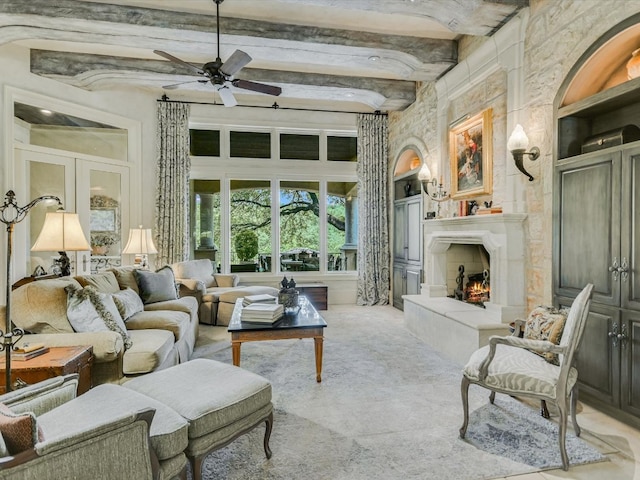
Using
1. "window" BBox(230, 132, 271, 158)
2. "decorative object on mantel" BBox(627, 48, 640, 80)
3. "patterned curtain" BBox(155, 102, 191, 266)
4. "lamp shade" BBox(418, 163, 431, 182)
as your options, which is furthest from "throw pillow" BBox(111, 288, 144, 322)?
"decorative object on mantel" BBox(627, 48, 640, 80)

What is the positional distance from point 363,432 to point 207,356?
2207 mm

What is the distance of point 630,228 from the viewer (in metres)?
2.58

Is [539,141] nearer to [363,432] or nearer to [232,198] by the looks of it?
[363,432]

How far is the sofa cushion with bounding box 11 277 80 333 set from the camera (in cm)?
271

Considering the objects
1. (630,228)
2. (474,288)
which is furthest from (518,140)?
(474,288)

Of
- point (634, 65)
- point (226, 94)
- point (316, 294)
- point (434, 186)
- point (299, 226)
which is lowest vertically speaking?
point (316, 294)

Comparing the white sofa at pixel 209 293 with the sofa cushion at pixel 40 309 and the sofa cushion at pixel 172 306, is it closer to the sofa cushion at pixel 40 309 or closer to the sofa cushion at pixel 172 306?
the sofa cushion at pixel 172 306

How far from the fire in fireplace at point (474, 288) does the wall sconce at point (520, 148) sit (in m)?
1.73

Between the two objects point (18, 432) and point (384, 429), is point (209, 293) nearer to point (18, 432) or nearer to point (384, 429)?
point (384, 429)

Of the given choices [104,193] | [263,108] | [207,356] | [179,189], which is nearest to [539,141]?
[207,356]

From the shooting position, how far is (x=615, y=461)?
2.17 metres

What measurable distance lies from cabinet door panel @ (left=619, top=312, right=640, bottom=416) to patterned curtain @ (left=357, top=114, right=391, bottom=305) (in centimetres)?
455

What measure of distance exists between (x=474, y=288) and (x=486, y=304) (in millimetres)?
965

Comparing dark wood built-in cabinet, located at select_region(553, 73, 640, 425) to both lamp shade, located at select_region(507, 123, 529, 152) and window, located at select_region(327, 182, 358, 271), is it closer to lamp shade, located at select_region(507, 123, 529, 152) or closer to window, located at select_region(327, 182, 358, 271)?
lamp shade, located at select_region(507, 123, 529, 152)
